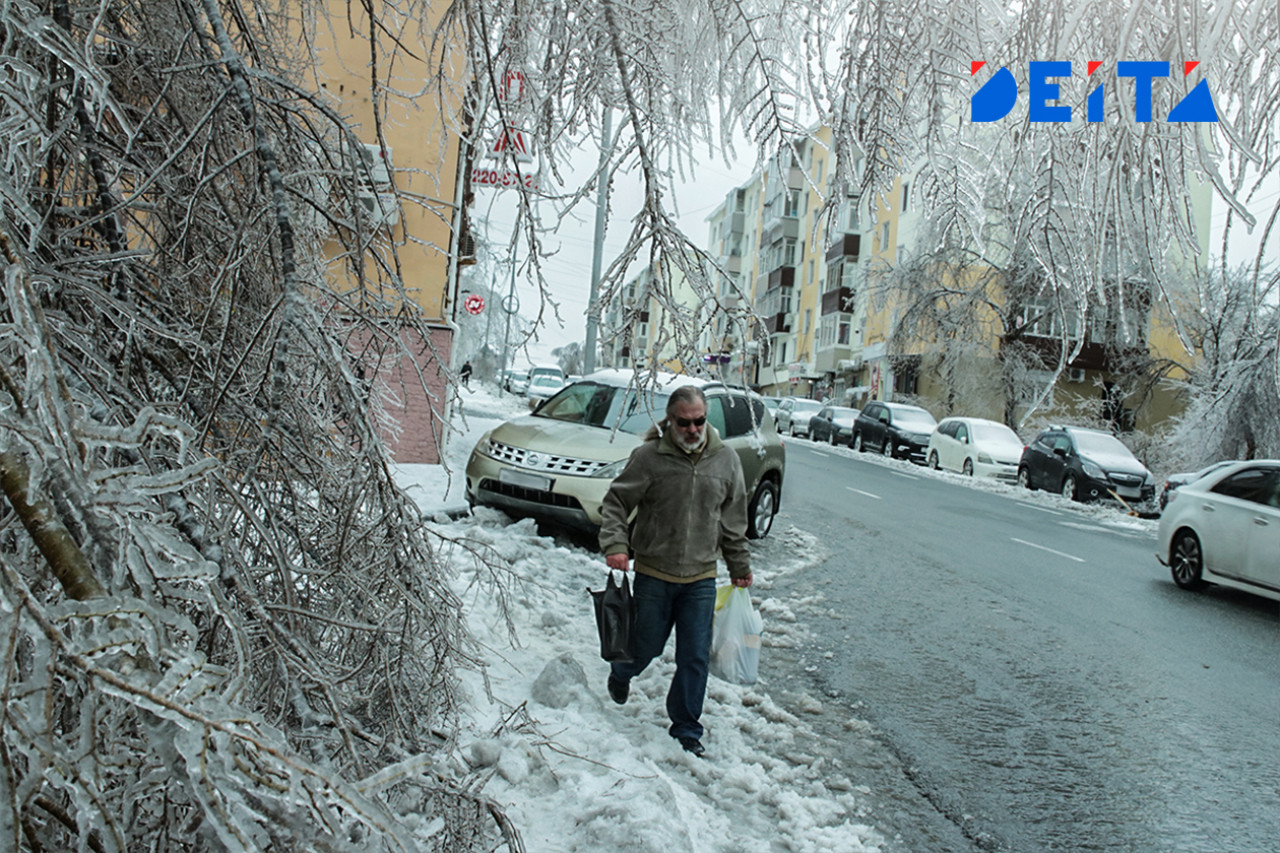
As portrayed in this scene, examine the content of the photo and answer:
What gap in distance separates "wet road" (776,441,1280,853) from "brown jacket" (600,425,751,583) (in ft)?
3.81

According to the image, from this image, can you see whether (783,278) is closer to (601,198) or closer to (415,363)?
(601,198)

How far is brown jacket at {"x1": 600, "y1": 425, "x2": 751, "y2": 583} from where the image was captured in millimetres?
4555

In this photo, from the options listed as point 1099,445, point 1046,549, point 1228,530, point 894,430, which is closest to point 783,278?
point 894,430

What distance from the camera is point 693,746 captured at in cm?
417

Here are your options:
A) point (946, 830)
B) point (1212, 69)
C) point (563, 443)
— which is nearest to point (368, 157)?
point (1212, 69)

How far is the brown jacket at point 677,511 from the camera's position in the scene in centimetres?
455

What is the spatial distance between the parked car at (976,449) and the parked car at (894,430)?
1.18 meters

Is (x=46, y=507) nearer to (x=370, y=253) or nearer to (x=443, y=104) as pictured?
(x=370, y=253)

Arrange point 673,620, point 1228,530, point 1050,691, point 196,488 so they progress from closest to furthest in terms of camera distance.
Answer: point 196,488 < point 673,620 < point 1050,691 < point 1228,530

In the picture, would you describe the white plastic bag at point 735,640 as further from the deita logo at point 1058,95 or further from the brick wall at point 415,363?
the deita logo at point 1058,95

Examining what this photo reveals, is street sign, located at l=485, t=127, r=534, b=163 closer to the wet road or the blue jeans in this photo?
the blue jeans

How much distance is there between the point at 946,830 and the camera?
3.68m

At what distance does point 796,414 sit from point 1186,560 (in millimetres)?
28117

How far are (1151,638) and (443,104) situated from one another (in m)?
7.01
